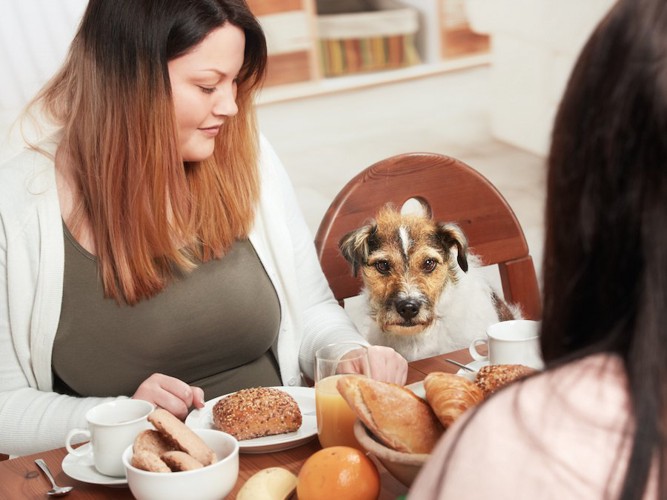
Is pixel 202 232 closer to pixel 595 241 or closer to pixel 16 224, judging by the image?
pixel 16 224

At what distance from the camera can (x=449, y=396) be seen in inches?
38.4

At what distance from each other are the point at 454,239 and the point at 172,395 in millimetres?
649

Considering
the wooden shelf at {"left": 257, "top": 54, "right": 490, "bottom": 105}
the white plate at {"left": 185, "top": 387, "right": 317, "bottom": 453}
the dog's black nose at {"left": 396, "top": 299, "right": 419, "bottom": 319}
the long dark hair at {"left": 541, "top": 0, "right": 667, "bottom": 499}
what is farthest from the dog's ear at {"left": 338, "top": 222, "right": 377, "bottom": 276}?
the wooden shelf at {"left": 257, "top": 54, "right": 490, "bottom": 105}

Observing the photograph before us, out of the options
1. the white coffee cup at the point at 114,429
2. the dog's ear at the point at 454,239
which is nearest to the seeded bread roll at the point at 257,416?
the white coffee cup at the point at 114,429

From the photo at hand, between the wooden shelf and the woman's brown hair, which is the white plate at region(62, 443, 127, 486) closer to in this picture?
the woman's brown hair

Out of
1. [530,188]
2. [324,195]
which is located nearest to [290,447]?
[324,195]

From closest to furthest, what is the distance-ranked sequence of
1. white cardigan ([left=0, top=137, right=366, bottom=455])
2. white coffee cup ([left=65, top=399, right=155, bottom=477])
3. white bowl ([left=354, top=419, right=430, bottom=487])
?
white bowl ([left=354, top=419, right=430, bottom=487])
white coffee cup ([left=65, top=399, right=155, bottom=477])
white cardigan ([left=0, top=137, right=366, bottom=455])

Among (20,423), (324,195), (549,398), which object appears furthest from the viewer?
(324,195)

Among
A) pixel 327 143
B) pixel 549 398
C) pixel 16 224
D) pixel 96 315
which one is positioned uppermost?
pixel 549 398

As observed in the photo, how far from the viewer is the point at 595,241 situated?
1.96 feet

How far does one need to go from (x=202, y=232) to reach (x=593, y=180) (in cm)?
113

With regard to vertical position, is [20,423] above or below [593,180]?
below

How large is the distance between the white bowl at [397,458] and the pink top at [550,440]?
0.33 meters

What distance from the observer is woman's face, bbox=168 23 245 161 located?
1530 millimetres
